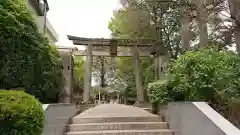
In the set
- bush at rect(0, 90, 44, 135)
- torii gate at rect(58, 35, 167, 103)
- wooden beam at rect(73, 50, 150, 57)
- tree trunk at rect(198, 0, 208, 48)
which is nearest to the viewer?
bush at rect(0, 90, 44, 135)

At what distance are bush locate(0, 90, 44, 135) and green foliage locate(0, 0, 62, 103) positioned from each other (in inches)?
97.3

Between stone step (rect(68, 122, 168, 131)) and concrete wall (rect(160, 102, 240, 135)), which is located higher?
concrete wall (rect(160, 102, 240, 135))

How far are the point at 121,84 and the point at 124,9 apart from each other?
34.3 ft

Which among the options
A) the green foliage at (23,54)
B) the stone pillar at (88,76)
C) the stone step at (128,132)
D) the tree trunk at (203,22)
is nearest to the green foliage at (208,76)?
the stone step at (128,132)

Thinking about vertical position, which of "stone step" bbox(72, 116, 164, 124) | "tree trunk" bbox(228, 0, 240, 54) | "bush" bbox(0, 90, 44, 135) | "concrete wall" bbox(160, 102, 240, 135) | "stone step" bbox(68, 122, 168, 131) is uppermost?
"tree trunk" bbox(228, 0, 240, 54)

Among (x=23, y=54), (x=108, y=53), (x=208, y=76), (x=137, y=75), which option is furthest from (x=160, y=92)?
(x=108, y=53)

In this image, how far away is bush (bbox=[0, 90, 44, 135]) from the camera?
356 centimetres

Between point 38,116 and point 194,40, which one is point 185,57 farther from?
point 194,40

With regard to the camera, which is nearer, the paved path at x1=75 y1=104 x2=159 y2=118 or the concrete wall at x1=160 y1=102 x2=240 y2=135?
the concrete wall at x1=160 y1=102 x2=240 y2=135

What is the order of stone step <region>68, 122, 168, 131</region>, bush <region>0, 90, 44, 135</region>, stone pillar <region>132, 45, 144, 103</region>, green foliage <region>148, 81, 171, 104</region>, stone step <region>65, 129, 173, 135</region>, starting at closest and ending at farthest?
bush <region>0, 90, 44, 135</region>
stone step <region>65, 129, 173, 135</region>
stone step <region>68, 122, 168, 131</region>
green foliage <region>148, 81, 171, 104</region>
stone pillar <region>132, 45, 144, 103</region>

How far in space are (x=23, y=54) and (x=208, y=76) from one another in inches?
137

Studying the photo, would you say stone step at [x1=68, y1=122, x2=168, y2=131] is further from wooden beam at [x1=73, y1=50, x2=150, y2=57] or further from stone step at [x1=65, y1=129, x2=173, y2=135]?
wooden beam at [x1=73, y1=50, x2=150, y2=57]

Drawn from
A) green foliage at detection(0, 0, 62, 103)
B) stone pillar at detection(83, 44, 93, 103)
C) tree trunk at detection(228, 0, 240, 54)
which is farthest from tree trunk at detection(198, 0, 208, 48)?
stone pillar at detection(83, 44, 93, 103)

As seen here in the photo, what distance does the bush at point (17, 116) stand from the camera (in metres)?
3.56
